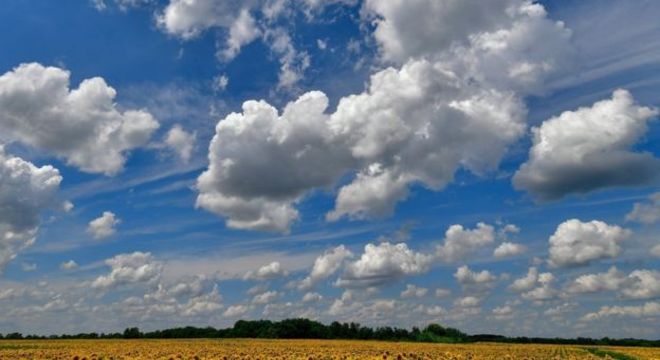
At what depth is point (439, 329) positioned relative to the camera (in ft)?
589

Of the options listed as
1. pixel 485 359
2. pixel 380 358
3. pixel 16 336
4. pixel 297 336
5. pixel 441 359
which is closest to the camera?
pixel 380 358

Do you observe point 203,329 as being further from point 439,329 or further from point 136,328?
point 439,329

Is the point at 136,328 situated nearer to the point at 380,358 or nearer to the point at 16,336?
the point at 16,336

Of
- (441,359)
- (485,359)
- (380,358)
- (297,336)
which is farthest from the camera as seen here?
(297,336)

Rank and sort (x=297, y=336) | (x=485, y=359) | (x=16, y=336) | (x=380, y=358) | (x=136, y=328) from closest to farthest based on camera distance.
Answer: (x=380, y=358) → (x=485, y=359) → (x=16, y=336) → (x=136, y=328) → (x=297, y=336)

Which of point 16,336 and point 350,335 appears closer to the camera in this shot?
point 16,336

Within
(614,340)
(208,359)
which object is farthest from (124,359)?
(614,340)

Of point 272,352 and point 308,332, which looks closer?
point 272,352

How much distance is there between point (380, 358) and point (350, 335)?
538ft

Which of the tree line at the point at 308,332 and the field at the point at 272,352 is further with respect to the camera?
the tree line at the point at 308,332

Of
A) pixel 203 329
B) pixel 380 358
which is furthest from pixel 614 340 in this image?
pixel 380 358

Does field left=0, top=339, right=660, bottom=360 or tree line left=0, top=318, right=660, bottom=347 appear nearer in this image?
field left=0, top=339, right=660, bottom=360

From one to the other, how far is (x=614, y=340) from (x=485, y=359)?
162 m

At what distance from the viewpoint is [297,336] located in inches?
7042
